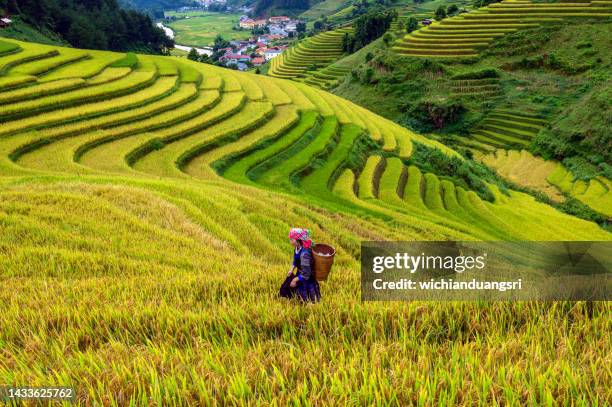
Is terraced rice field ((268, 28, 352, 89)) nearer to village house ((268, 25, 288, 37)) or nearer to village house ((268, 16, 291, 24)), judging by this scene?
village house ((268, 25, 288, 37))

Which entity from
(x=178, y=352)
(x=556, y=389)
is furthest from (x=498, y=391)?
(x=178, y=352)

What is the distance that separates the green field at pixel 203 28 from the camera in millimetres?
113438

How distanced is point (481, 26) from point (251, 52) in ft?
200

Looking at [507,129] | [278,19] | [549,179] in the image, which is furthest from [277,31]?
[549,179]

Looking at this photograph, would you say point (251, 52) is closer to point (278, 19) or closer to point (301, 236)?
point (278, 19)

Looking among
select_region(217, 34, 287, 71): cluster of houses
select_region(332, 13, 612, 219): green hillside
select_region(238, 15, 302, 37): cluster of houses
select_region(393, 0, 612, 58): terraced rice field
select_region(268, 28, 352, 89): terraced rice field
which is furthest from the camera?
select_region(238, 15, 302, 37): cluster of houses

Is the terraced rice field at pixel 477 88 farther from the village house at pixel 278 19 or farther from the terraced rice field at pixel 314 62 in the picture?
the village house at pixel 278 19

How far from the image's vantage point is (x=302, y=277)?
2.97 m

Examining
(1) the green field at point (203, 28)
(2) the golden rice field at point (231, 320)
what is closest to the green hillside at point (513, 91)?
(2) the golden rice field at point (231, 320)

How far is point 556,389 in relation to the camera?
5.71 ft

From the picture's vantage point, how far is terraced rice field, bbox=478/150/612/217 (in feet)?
82.0

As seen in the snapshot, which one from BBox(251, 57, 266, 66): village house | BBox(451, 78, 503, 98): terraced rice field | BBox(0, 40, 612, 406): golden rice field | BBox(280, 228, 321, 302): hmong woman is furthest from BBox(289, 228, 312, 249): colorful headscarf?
BBox(251, 57, 266, 66): village house

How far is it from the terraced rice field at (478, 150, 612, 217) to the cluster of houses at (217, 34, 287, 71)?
56107 millimetres

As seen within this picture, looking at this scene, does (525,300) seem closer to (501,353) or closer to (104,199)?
(501,353)
